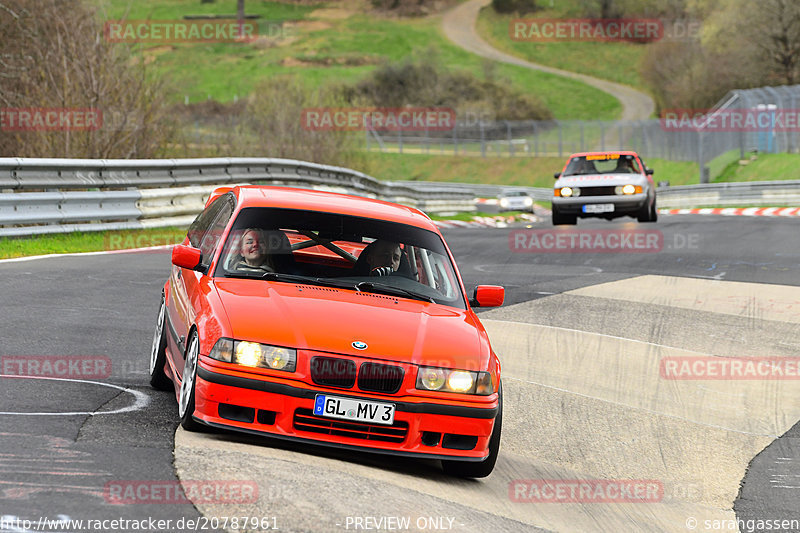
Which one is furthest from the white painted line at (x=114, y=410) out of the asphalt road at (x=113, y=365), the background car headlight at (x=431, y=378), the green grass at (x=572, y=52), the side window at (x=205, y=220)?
the green grass at (x=572, y=52)

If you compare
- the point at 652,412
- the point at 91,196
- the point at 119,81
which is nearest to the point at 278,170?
the point at 119,81

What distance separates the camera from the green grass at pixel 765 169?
41519 mm

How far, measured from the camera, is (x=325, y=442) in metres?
5.93

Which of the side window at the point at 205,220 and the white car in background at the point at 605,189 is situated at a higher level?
the side window at the point at 205,220

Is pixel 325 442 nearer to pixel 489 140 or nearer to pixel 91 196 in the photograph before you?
pixel 91 196

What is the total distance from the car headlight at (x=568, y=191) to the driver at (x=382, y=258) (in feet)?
57.0

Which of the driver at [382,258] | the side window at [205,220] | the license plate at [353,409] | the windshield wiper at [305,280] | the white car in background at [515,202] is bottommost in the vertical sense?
the white car in background at [515,202]

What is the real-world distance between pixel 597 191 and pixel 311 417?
61.5 ft

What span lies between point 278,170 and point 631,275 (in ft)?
31.5

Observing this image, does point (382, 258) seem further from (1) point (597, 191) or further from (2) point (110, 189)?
(1) point (597, 191)

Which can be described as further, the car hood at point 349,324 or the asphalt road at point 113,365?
the car hood at point 349,324

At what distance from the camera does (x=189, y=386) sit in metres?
6.15

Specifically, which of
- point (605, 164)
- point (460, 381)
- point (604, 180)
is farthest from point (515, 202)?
point (460, 381)

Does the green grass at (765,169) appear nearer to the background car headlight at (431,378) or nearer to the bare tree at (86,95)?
the bare tree at (86,95)
